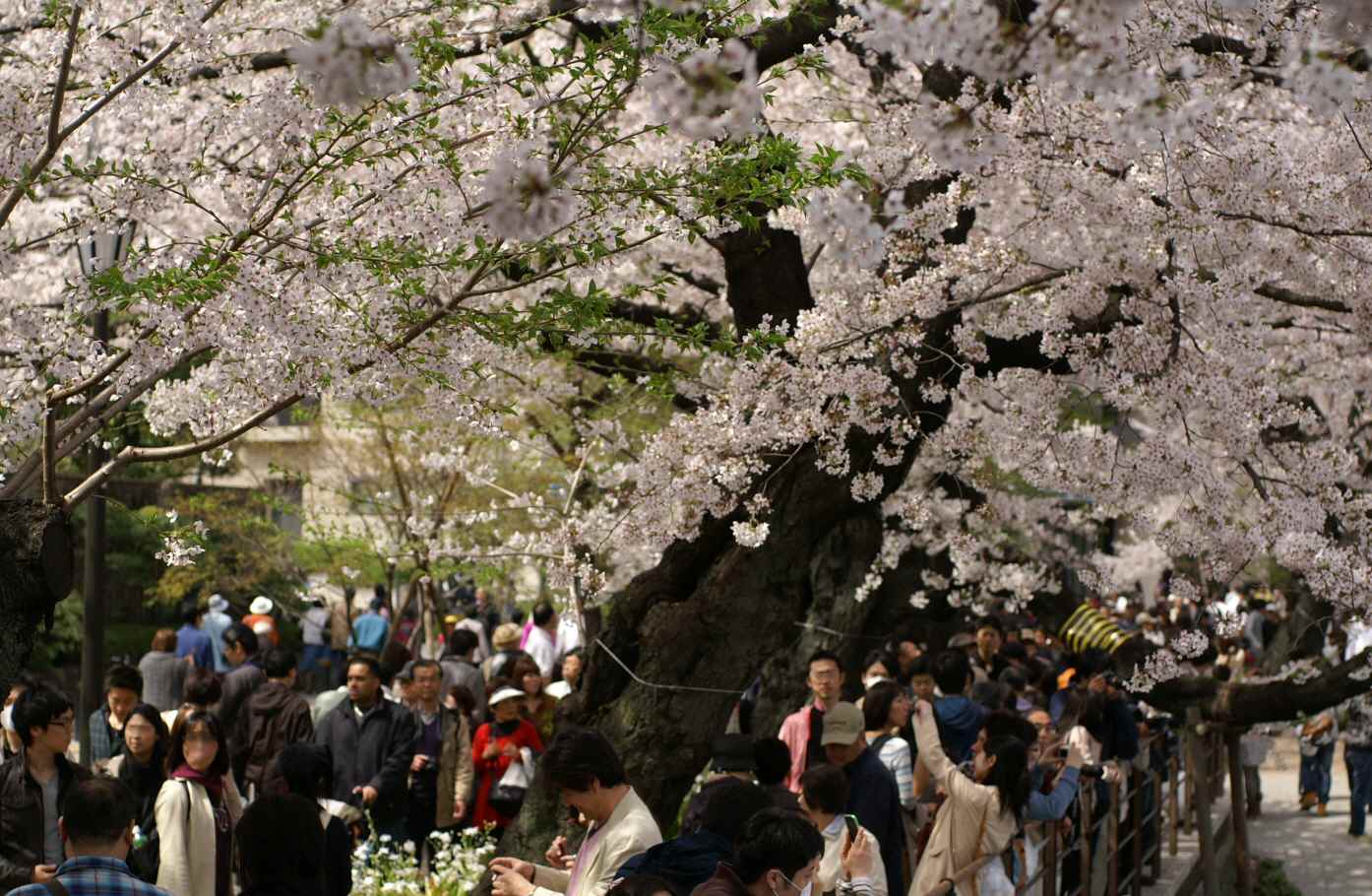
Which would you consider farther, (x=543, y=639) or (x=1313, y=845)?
(x=543, y=639)

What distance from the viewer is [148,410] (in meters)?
6.98

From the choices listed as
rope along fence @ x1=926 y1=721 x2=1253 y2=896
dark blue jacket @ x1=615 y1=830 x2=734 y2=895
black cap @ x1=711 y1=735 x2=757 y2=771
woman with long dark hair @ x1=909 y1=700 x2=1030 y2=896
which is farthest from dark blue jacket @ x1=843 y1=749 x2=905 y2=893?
dark blue jacket @ x1=615 y1=830 x2=734 y2=895

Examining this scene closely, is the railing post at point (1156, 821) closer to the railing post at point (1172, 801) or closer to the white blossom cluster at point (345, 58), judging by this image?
the railing post at point (1172, 801)

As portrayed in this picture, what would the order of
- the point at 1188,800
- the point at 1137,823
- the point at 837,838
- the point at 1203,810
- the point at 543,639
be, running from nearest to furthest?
1. the point at 837,838
2. the point at 1137,823
3. the point at 1203,810
4. the point at 1188,800
5. the point at 543,639

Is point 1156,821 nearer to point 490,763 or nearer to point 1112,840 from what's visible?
point 1112,840

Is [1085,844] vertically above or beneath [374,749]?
beneath

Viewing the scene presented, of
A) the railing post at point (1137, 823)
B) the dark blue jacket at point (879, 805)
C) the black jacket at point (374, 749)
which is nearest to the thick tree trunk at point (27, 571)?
the dark blue jacket at point (879, 805)

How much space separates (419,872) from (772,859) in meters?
4.85

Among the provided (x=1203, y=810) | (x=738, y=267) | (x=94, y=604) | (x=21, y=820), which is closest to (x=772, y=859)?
(x=21, y=820)

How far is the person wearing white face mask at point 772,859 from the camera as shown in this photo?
176 inches

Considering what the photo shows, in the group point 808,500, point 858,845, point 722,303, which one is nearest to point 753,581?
point 808,500

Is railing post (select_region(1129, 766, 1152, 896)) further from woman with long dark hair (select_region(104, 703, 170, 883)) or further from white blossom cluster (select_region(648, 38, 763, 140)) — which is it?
white blossom cluster (select_region(648, 38, 763, 140))

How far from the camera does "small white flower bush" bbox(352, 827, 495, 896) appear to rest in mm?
8039

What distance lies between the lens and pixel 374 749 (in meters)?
9.30
